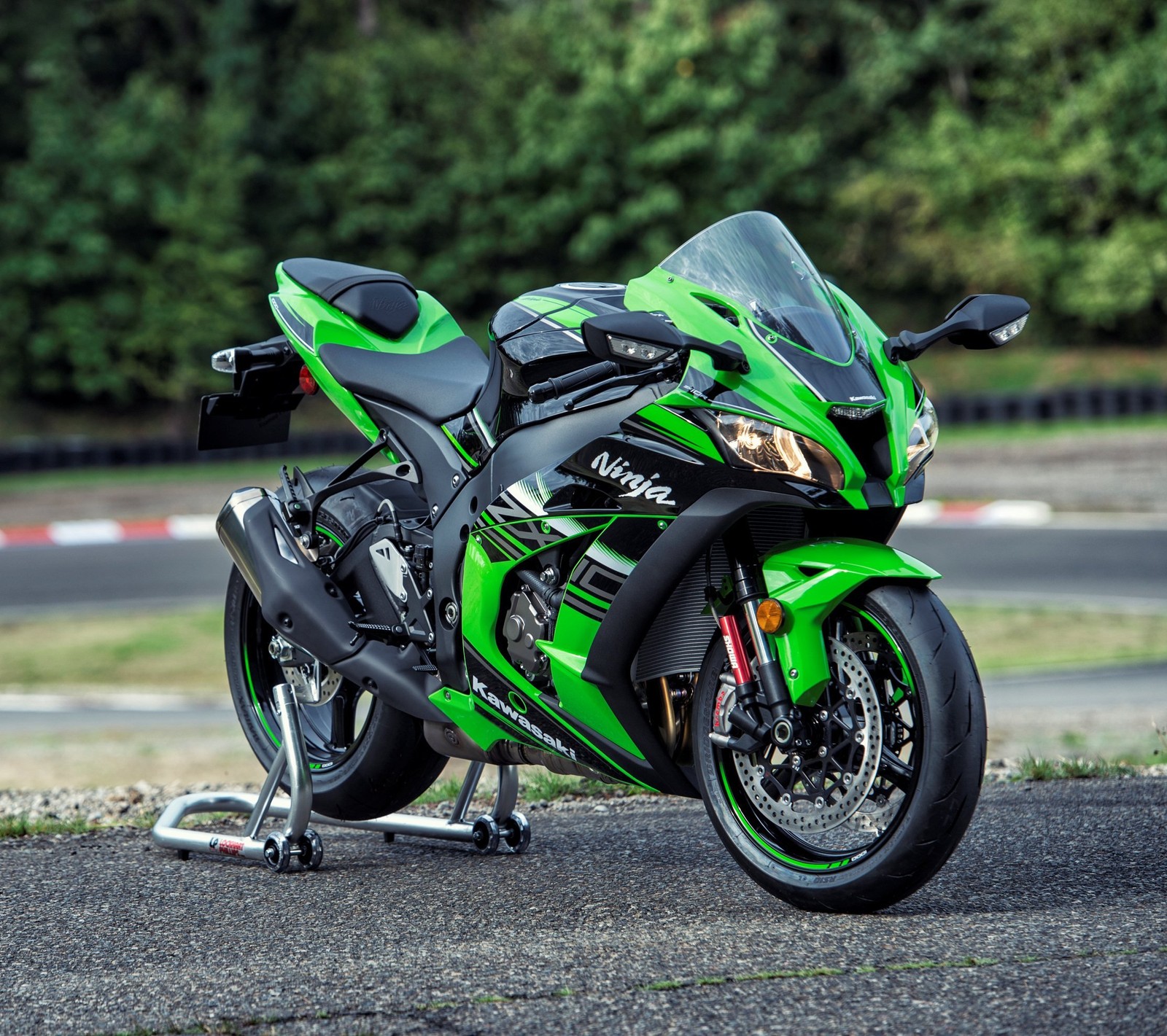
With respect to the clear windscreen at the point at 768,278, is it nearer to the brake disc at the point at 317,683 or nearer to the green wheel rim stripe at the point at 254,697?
the brake disc at the point at 317,683

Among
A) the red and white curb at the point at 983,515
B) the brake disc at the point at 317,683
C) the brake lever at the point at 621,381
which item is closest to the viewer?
the brake lever at the point at 621,381

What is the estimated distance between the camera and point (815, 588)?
3342 mm

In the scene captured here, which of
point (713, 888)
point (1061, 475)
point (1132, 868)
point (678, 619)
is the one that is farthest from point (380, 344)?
point (1061, 475)

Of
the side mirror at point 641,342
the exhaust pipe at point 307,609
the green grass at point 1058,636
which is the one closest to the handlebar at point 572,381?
the side mirror at point 641,342

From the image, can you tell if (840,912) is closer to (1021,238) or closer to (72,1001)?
(72,1001)

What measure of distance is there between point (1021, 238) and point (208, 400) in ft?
101

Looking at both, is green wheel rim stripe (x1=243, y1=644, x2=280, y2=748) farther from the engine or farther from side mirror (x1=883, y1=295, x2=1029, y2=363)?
side mirror (x1=883, y1=295, x2=1029, y2=363)

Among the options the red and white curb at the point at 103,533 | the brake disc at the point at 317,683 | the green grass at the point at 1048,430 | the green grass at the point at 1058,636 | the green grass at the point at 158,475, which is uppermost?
the brake disc at the point at 317,683

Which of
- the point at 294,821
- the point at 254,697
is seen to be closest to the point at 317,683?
the point at 254,697

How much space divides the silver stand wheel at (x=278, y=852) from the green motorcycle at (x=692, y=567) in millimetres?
387

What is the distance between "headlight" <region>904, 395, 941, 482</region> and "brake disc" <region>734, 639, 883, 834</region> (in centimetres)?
41

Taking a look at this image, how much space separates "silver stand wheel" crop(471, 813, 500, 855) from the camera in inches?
174

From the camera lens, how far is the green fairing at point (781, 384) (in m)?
3.27

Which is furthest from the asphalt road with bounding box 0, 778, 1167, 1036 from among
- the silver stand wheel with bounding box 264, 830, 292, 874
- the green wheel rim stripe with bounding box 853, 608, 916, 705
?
the green wheel rim stripe with bounding box 853, 608, 916, 705
